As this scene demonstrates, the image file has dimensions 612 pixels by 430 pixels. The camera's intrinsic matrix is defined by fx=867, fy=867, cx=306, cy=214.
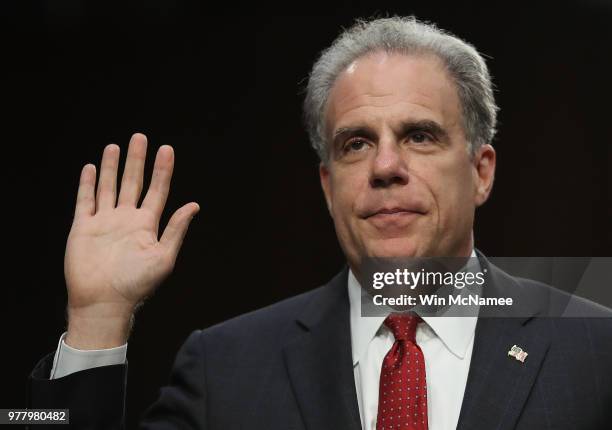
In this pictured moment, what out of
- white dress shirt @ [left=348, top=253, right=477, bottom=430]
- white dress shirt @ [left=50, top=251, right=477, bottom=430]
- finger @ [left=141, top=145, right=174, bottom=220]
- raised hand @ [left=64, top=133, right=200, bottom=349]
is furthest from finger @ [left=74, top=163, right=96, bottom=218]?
white dress shirt @ [left=348, top=253, right=477, bottom=430]

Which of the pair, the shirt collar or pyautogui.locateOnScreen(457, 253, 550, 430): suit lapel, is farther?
the shirt collar

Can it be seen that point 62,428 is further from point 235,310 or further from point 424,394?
point 235,310

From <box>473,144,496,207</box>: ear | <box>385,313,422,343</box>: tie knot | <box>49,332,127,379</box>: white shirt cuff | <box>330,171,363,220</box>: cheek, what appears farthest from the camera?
<box>473,144,496,207</box>: ear

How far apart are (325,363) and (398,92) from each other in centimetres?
62

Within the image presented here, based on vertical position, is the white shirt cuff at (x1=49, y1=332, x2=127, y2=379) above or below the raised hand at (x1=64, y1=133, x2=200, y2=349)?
below

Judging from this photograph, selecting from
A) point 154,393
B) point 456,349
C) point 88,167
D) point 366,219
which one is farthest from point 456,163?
point 154,393

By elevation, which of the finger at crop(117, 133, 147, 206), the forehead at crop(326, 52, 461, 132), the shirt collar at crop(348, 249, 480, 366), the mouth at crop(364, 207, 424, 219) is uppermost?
the forehead at crop(326, 52, 461, 132)

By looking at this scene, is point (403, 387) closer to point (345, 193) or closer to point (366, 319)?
point (366, 319)

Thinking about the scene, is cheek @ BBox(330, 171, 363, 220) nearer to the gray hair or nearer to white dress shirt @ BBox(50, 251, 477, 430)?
the gray hair

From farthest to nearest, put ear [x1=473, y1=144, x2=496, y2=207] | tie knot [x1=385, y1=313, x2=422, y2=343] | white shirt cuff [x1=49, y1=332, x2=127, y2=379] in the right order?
ear [x1=473, y1=144, x2=496, y2=207] < tie knot [x1=385, y1=313, x2=422, y2=343] < white shirt cuff [x1=49, y1=332, x2=127, y2=379]

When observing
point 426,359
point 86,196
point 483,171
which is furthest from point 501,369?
point 86,196

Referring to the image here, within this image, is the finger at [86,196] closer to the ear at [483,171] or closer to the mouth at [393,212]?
the mouth at [393,212]

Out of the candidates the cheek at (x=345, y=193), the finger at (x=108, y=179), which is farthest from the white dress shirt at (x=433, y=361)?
the finger at (x=108, y=179)

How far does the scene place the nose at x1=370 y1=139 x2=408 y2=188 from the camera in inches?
73.5
